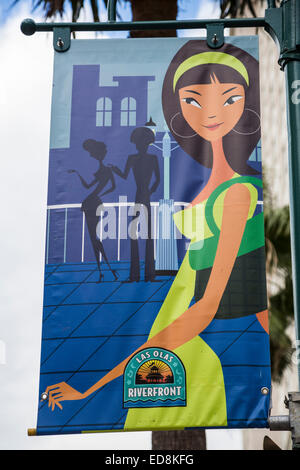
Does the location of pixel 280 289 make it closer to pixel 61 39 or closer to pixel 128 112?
pixel 128 112

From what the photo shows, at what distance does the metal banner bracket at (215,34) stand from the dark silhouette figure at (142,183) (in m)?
1.00

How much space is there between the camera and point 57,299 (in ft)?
16.8

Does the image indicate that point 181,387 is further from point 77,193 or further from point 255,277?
point 77,193

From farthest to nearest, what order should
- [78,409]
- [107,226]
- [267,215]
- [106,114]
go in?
[267,215]
[106,114]
[107,226]
[78,409]

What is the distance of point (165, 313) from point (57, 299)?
2.70ft

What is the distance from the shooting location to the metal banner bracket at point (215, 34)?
5.80 metres

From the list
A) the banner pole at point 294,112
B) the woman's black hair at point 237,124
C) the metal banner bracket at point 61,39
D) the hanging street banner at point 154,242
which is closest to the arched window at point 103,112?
the hanging street banner at point 154,242

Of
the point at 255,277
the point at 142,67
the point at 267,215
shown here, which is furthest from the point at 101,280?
the point at 267,215

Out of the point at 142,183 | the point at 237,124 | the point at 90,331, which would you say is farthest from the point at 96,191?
the point at 237,124

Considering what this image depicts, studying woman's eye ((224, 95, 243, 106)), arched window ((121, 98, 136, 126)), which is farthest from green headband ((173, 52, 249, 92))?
arched window ((121, 98, 136, 126))

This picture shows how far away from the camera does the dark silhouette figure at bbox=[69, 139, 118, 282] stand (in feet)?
17.2

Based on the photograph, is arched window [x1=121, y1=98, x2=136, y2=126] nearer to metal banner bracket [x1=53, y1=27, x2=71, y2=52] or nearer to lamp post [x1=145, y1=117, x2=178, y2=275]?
lamp post [x1=145, y1=117, x2=178, y2=275]

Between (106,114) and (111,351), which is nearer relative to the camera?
(111,351)

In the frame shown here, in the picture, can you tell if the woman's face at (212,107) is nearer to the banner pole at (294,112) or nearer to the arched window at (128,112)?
the arched window at (128,112)
